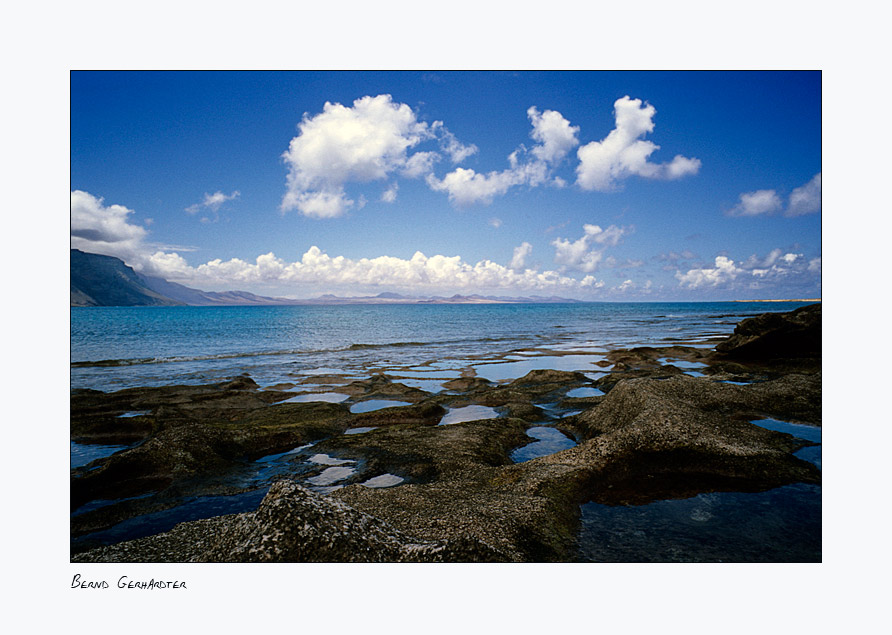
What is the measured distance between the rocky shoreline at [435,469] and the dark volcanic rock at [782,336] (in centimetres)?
1179

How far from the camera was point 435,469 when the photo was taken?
1035 cm

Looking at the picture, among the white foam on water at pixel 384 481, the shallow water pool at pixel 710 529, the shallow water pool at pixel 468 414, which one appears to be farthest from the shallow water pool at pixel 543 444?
the shallow water pool at pixel 710 529

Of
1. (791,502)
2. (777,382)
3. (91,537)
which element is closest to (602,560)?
(791,502)

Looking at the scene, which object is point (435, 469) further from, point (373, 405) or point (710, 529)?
point (373, 405)

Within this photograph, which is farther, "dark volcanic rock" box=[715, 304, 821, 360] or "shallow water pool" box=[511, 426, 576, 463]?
"dark volcanic rock" box=[715, 304, 821, 360]

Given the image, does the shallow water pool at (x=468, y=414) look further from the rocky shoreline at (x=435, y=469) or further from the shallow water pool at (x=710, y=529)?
the shallow water pool at (x=710, y=529)

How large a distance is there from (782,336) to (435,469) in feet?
79.5

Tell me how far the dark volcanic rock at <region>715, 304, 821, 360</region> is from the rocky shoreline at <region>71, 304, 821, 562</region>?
11.8 metres

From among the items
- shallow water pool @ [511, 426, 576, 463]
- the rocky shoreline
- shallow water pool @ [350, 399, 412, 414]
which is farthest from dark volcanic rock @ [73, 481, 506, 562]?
shallow water pool @ [350, 399, 412, 414]

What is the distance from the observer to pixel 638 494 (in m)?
8.12

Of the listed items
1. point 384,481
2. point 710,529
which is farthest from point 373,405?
point 710,529

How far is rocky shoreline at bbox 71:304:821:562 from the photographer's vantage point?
5.59 metres

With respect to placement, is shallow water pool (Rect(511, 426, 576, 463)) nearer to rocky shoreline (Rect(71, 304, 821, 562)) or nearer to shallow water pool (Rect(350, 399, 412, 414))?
rocky shoreline (Rect(71, 304, 821, 562))

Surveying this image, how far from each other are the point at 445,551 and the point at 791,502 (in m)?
6.51
